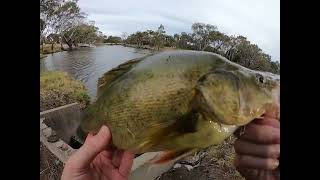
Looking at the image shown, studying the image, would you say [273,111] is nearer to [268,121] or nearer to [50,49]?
[268,121]

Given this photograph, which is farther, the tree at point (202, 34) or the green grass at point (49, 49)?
the green grass at point (49, 49)

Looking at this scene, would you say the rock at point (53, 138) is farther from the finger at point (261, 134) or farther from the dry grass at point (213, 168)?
the finger at point (261, 134)

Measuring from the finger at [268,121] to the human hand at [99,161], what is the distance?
50 cm

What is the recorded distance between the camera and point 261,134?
7.36ft

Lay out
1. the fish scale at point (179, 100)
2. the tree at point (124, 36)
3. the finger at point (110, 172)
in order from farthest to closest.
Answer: the tree at point (124, 36) → the finger at point (110, 172) → the fish scale at point (179, 100)

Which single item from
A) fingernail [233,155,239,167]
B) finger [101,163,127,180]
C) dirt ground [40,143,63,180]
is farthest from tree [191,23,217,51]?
dirt ground [40,143,63,180]

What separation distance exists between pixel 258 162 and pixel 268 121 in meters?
0.17

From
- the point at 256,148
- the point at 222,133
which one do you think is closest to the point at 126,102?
the point at 222,133

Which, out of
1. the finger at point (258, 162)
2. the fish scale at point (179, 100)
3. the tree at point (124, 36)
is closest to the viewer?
the fish scale at point (179, 100)

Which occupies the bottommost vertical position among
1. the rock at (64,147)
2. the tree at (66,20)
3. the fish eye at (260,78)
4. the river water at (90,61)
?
the rock at (64,147)

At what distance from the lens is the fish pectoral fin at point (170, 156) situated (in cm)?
224

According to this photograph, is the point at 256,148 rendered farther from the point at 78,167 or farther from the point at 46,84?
the point at 46,84

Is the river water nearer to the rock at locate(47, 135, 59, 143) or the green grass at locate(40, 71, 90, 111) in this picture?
the green grass at locate(40, 71, 90, 111)

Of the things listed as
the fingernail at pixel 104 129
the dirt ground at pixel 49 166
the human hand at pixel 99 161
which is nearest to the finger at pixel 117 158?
the human hand at pixel 99 161
